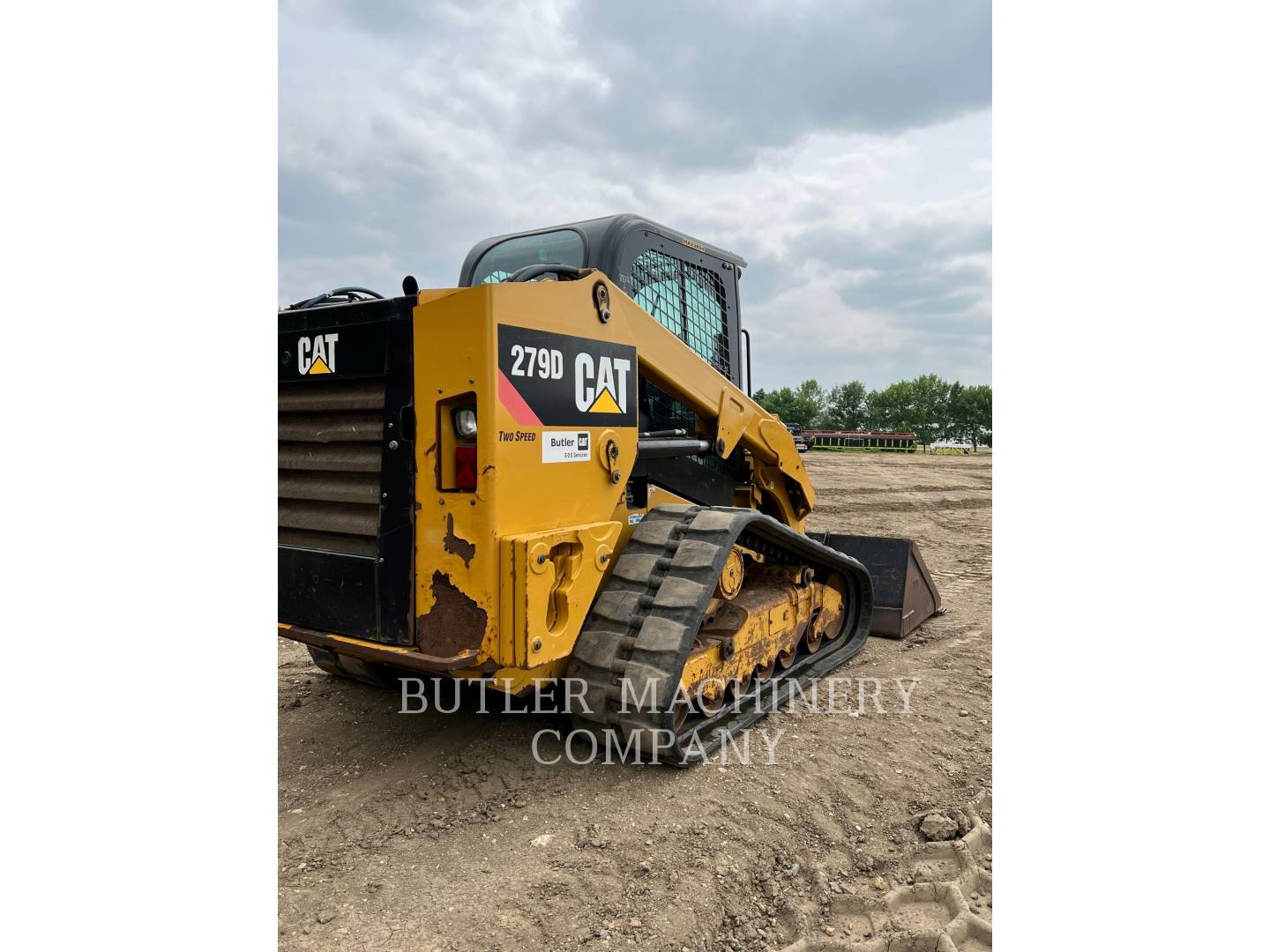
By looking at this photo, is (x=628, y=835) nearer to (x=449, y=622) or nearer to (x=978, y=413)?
(x=449, y=622)

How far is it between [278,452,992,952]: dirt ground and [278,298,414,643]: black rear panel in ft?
2.39

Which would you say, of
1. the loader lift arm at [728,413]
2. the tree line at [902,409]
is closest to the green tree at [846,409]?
the tree line at [902,409]

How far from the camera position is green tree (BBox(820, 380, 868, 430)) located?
72.9 meters

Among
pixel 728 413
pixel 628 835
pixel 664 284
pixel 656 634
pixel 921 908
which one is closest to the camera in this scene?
pixel 921 908

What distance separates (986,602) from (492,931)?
5.63 m

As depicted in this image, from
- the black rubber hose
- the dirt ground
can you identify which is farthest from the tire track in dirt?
the black rubber hose

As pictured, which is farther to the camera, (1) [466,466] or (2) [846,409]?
(2) [846,409]

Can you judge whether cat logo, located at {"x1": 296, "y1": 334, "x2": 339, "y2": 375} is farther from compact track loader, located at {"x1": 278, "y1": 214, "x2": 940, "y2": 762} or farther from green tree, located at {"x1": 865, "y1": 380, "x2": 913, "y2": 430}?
green tree, located at {"x1": 865, "y1": 380, "x2": 913, "y2": 430}

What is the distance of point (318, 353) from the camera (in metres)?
3.35

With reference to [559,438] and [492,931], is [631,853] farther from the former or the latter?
[559,438]

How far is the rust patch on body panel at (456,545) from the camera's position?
300cm

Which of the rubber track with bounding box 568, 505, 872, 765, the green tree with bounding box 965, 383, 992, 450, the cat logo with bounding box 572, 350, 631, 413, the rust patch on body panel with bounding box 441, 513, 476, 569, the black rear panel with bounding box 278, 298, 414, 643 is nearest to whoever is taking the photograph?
the rust patch on body panel with bounding box 441, 513, 476, 569

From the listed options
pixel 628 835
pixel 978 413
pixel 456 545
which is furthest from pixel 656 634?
pixel 978 413

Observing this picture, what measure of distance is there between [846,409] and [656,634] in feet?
250
